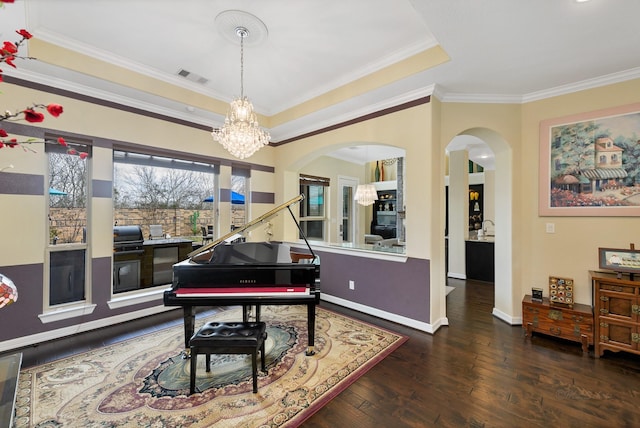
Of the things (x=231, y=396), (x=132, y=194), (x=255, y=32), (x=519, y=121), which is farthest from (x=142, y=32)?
(x=519, y=121)

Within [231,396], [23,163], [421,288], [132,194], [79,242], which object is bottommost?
[231,396]

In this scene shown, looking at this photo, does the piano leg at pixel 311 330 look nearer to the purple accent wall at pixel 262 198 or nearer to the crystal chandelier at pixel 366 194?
the purple accent wall at pixel 262 198

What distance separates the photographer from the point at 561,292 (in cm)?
321

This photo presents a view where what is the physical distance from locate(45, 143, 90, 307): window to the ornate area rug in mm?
1023

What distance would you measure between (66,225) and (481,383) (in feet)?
15.9

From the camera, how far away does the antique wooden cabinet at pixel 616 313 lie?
107 inches

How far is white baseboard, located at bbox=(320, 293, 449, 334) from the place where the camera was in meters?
3.48

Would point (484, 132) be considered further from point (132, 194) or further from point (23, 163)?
point (23, 163)

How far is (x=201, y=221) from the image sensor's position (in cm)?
478

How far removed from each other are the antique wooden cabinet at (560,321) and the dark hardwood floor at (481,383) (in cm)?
12

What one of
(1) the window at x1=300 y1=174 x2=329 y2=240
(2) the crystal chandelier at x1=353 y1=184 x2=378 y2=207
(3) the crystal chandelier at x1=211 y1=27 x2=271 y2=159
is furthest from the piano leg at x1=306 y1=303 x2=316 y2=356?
(2) the crystal chandelier at x1=353 y1=184 x2=378 y2=207

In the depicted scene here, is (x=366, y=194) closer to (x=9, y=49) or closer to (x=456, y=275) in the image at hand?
(x=456, y=275)

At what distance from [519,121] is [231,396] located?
4.51m

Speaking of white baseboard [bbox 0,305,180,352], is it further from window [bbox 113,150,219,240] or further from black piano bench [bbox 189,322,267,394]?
black piano bench [bbox 189,322,267,394]
